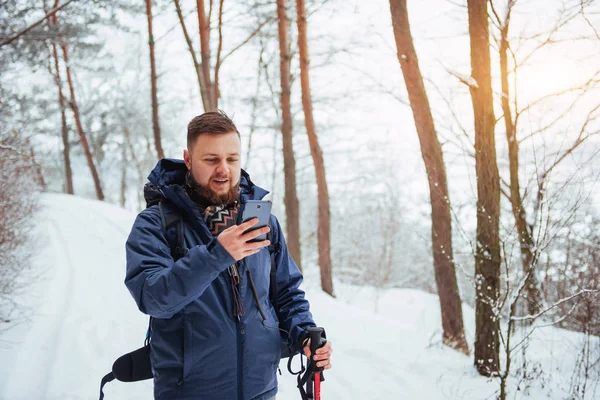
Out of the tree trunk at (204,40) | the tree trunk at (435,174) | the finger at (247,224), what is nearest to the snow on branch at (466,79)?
the tree trunk at (435,174)

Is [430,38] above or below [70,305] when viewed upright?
above

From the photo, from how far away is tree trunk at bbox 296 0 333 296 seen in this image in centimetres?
951

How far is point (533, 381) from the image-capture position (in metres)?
4.51

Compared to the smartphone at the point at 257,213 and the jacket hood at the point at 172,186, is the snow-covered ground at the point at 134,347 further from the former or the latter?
the smartphone at the point at 257,213

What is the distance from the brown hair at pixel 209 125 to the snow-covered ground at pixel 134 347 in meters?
2.74

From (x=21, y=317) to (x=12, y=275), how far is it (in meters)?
0.88

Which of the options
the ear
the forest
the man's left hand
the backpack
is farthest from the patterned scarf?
the forest

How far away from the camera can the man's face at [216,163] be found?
1959 mm

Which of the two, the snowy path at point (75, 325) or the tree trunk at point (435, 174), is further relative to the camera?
the tree trunk at point (435, 174)

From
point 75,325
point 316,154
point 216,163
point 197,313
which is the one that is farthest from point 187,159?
point 316,154

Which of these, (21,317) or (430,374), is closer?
(430,374)

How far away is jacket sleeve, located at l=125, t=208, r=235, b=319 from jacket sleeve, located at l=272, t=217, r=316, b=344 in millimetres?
628

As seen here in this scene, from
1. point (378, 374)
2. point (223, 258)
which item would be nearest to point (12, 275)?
point (378, 374)

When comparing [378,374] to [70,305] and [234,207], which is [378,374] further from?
[70,305]
